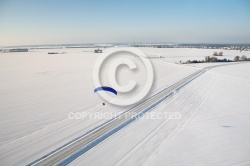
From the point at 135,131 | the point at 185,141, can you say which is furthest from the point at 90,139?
the point at 185,141

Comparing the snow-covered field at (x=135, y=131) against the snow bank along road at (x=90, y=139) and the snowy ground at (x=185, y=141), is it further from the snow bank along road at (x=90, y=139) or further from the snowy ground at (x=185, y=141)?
the snow bank along road at (x=90, y=139)

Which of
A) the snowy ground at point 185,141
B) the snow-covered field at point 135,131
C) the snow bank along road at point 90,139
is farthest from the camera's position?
the snow-covered field at point 135,131

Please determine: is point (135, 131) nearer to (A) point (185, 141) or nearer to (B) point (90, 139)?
(B) point (90, 139)

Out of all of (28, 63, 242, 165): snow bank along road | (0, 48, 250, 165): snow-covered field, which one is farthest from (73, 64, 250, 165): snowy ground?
(28, 63, 242, 165): snow bank along road

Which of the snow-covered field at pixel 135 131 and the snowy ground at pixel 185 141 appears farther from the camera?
the snow-covered field at pixel 135 131

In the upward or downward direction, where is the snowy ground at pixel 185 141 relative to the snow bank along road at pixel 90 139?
downward

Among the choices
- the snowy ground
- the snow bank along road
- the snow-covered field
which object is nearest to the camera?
the snow bank along road

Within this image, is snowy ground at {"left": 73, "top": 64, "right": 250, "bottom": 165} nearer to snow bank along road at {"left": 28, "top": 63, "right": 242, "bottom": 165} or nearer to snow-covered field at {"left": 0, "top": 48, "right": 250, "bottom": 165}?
snow-covered field at {"left": 0, "top": 48, "right": 250, "bottom": 165}

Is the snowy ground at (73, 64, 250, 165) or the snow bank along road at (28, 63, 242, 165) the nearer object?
the snow bank along road at (28, 63, 242, 165)

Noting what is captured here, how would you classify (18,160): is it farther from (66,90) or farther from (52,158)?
(66,90)

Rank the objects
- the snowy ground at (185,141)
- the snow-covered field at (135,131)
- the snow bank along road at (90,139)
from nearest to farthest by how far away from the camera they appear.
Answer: the snow bank along road at (90,139)
the snowy ground at (185,141)
the snow-covered field at (135,131)

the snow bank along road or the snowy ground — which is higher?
the snow bank along road

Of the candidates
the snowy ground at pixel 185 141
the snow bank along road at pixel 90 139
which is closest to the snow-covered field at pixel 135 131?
the snowy ground at pixel 185 141
